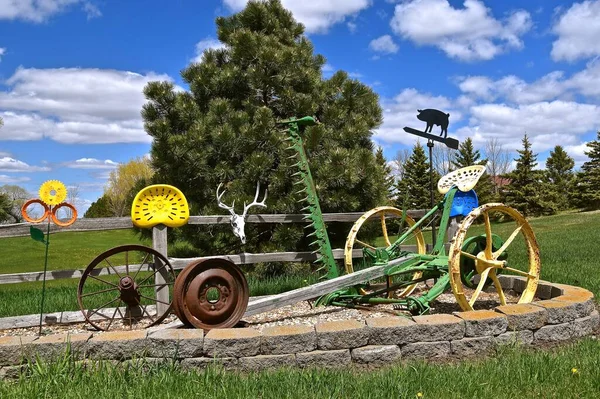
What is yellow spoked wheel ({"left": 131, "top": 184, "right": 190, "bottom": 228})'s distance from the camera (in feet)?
17.5

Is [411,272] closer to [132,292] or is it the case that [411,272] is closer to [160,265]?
[160,265]

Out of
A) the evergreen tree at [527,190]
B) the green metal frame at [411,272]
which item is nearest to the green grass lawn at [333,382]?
the green metal frame at [411,272]

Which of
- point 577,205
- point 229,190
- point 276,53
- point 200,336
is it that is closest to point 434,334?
point 200,336

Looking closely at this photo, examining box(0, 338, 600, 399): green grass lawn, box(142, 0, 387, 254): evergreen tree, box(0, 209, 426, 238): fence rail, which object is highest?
box(142, 0, 387, 254): evergreen tree

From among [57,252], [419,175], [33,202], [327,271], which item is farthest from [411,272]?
[419,175]

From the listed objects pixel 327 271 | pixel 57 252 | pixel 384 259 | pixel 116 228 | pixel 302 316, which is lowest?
pixel 302 316

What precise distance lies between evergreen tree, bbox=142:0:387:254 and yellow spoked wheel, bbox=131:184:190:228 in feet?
6.10

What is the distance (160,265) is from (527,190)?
3276cm

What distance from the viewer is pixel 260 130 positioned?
7711 millimetres

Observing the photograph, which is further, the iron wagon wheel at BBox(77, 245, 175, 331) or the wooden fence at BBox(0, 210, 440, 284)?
the wooden fence at BBox(0, 210, 440, 284)

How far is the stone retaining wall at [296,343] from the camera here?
11.9ft

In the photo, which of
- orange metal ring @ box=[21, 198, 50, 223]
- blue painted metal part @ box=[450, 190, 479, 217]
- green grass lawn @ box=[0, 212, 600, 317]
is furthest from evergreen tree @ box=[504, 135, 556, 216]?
orange metal ring @ box=[21, 198, 50, 223]

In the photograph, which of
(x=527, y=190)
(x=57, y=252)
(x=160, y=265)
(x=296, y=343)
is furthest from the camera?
(x=527, y=190)

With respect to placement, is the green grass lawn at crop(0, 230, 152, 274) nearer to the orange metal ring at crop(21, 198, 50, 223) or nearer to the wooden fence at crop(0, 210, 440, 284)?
Answer: the wooden fence at crop(0, 210, 440, 284)
